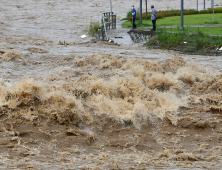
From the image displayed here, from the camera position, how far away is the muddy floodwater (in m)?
8.52

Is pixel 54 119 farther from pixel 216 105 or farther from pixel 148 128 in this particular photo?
pixel 216 105

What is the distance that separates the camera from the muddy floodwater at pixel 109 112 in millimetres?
8516

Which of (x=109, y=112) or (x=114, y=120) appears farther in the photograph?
(x=109, y=112)

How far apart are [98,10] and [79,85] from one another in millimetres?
28288

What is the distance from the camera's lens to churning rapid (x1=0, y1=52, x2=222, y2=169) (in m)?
8.42

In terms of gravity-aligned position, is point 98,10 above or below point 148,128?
above

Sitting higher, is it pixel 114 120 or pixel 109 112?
pixel 109 112

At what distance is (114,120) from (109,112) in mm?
414

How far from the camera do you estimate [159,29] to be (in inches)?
913

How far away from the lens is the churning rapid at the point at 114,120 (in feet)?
27.6

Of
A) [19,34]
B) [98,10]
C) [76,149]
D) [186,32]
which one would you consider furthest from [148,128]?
[98,10]

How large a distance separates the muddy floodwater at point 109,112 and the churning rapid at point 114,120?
0.02 m

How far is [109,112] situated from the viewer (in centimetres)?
1109

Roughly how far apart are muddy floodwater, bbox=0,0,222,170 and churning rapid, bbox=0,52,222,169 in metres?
0.02
